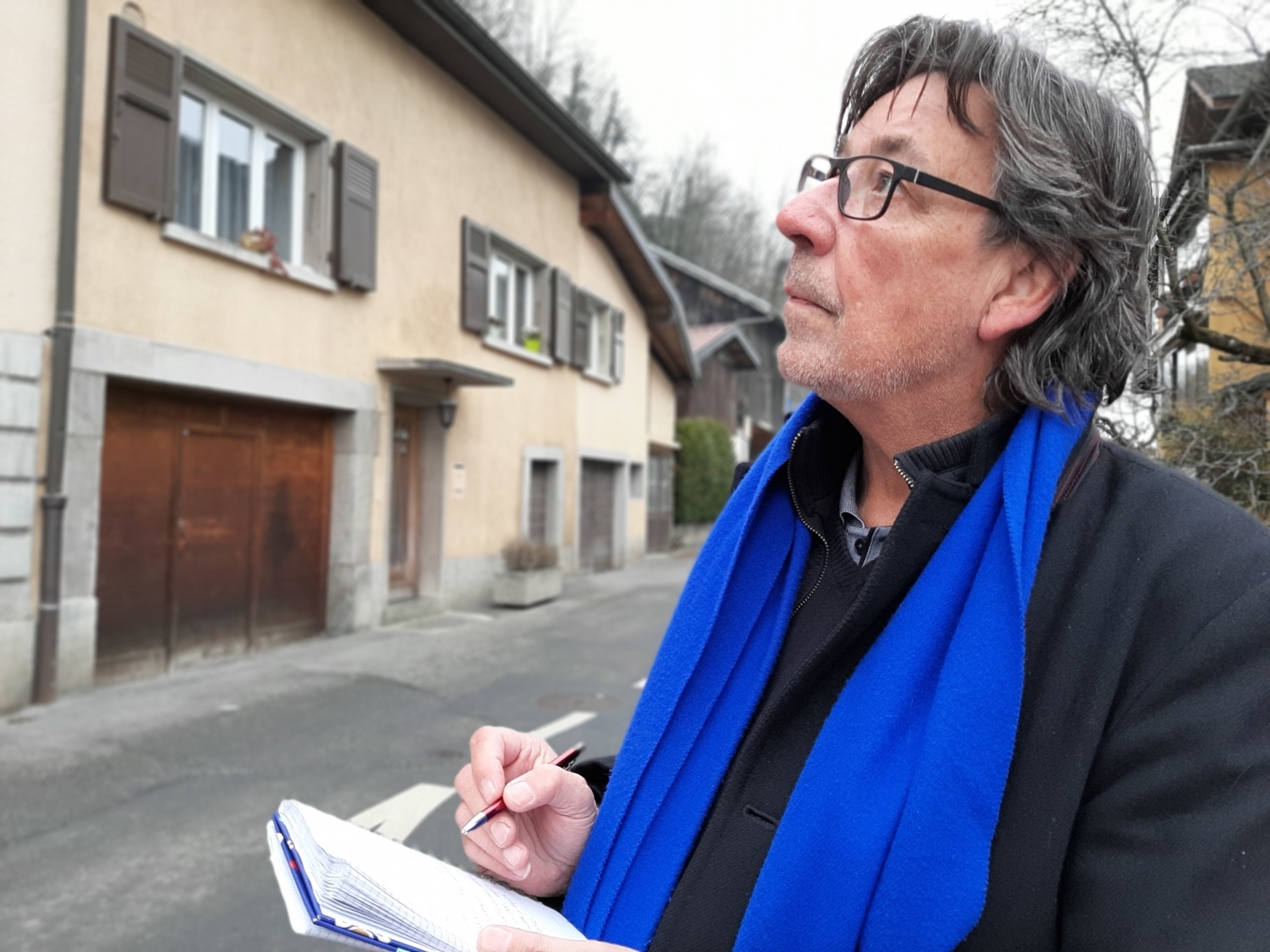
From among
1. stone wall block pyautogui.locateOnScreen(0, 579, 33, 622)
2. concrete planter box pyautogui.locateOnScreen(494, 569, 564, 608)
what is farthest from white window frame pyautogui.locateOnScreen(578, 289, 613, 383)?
stone wall block pyautogui.locateOnScreen(0, 579, 33, 622)

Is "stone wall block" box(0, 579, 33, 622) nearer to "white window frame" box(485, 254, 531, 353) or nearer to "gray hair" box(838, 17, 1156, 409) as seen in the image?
"gray hair" box(838, 17, 1156, 409)

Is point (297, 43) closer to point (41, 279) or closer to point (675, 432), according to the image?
point (41, 279)

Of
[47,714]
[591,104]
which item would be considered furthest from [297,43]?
[591,104]

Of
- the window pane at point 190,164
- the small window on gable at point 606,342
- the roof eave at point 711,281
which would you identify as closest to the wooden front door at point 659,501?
the small window on gable at point 606,342

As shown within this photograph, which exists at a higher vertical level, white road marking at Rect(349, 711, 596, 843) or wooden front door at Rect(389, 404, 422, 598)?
wooden front door at Rect(389, 404, 422, 598)

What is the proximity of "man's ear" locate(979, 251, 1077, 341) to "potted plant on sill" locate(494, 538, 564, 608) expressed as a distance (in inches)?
411

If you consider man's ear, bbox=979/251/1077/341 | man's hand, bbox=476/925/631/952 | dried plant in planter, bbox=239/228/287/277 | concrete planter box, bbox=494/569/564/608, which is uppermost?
dried plant in planter, bbox=239/228/287/277

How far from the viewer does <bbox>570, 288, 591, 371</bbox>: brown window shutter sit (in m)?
14.1

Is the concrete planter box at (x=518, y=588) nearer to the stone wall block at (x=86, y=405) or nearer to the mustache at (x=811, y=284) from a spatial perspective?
the stone wall block at (x=86, y=405)

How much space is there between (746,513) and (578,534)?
1365cm

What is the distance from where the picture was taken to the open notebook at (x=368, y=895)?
1.01 m

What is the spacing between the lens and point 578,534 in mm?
15094

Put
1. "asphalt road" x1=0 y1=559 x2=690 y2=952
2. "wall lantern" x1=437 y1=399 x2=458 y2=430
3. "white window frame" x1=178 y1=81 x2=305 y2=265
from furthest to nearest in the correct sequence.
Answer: "wall lantern" x1=437 y1=399 x2=458 y2=430 → "white window frame" x1=178 y1=81 x2=305 y2=265 → "asphalt road" x1=0 y1=559 x2=690 y2=952

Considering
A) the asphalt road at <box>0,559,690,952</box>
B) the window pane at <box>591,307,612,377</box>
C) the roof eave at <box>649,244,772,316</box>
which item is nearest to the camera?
the asphalt road at <box>0,559,690,952</box>
